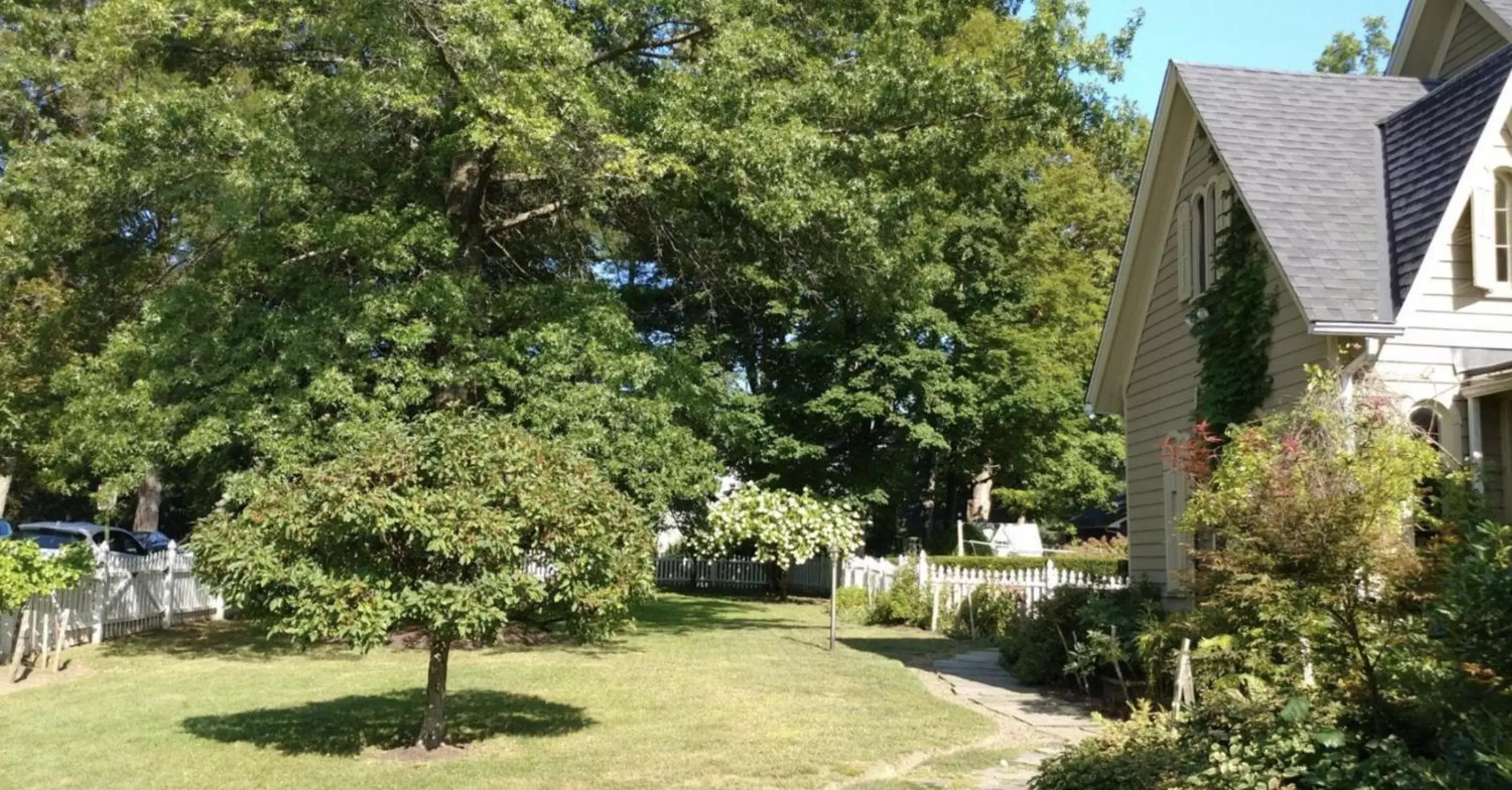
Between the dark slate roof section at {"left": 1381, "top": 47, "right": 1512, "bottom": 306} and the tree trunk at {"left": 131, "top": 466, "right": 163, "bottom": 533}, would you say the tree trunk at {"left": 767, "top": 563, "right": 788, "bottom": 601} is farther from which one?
the dark slate roof section at {"left": 1381, "top": 47, "right": 1512, "bottom": 306}

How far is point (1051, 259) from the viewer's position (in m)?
33.4

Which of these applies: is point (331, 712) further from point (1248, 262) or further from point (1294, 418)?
point (1248, 262)

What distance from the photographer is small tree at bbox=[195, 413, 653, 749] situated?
8500mm

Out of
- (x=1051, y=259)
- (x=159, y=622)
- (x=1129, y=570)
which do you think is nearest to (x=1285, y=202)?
(x=1129, y=570)

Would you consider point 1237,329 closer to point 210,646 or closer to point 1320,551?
point 1320,551

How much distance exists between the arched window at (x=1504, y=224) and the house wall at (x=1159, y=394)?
8.48ft

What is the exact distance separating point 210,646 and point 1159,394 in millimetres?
14126

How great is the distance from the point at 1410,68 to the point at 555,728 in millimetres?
13328

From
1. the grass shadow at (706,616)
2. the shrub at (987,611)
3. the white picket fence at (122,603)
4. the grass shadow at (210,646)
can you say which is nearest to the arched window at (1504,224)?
the shrub at (987,611)

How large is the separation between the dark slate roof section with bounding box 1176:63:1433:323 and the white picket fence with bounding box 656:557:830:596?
20.9m

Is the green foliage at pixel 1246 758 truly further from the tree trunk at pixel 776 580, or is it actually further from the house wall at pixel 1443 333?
the tree trunk at pixel 776 580

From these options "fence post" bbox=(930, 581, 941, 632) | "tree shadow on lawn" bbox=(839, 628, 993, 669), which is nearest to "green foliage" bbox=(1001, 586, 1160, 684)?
"tree shadow on lawn" bbox=(839, 628, 993, 669)

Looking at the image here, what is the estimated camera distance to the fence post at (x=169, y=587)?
19.7m

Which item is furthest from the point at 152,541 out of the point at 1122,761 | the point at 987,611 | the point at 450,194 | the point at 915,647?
the point at 1122,761
